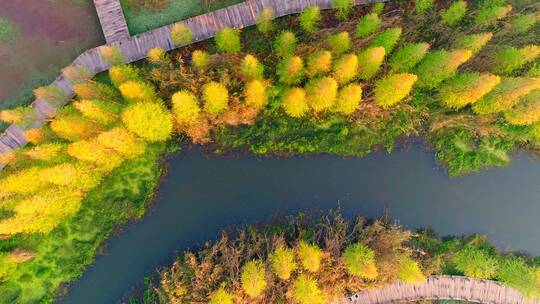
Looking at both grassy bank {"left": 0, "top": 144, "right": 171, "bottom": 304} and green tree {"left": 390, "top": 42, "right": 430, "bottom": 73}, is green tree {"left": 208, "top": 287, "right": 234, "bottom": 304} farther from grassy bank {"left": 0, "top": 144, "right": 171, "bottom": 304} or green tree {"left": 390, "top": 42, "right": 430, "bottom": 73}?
green tree {"left": 390, "top": 42, "right": 430, "bottom": 73}

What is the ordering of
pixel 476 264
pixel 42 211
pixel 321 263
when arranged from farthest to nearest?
pixel 476 264 < pixel 321 263 < pixel 42 211

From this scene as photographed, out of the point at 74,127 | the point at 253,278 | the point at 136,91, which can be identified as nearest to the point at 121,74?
the point at 136,91

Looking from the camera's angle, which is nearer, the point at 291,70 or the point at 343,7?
the point at 291,70

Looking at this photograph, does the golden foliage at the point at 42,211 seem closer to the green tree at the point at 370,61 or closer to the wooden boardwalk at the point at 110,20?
the wooden boardwalk at the point at 110,20

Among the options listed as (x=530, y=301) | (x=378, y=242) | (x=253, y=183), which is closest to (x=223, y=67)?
(x=253, y=183)

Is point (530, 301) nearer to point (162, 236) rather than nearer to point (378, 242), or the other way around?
point (378, 242)

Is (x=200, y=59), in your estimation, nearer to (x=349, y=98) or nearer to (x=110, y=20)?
(x=110, y=20)
